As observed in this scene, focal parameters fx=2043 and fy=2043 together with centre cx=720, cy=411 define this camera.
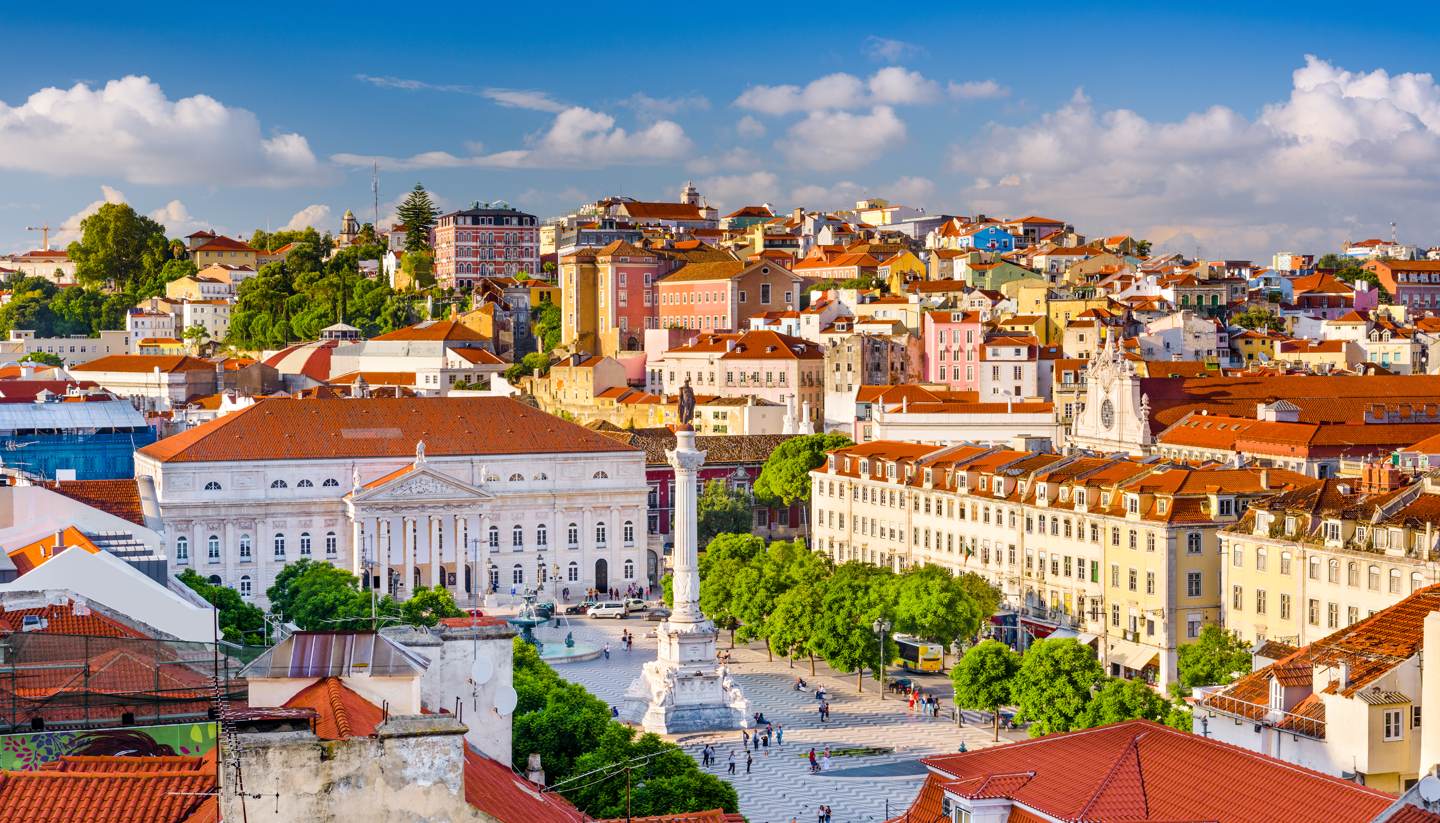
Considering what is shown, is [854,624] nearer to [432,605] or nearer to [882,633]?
[882,633]

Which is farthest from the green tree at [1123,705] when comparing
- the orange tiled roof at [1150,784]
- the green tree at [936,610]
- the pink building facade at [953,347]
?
the pink building facade at [953,347]

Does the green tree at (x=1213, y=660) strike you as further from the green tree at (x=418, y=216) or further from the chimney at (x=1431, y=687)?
the green tree at (x=418, y=216)

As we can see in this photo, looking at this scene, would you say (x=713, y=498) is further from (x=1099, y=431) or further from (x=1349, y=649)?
(x=1349, y=649)

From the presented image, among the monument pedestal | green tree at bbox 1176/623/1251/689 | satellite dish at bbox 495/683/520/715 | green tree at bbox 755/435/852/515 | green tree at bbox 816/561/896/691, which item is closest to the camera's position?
satellite dish at bbox 495/683/520/715

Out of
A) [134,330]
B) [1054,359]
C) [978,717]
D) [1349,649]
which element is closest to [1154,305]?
[1054,359]

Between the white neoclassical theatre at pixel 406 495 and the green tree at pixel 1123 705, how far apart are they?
42959 millimetres

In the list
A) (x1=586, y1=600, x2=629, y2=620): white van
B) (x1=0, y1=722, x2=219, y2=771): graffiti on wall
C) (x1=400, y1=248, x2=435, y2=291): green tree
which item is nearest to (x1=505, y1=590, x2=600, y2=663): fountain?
(x1=586, y1=600, x2=629, y2=620): white van

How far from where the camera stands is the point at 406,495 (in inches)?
3474

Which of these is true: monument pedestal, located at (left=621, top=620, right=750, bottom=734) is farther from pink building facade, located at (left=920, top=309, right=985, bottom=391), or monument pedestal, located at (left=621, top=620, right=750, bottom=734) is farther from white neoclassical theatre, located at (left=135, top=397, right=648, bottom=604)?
pink building facade, located at (left=920, top=309, right=985, bottom=391)

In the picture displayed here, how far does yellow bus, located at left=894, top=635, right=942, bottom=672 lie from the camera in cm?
6881

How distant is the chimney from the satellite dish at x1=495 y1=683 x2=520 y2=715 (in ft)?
45.7

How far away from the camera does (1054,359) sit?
11950 centimetres

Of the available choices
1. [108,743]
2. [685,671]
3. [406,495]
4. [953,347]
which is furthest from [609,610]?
[108,743]

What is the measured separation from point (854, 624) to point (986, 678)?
9549 mm
